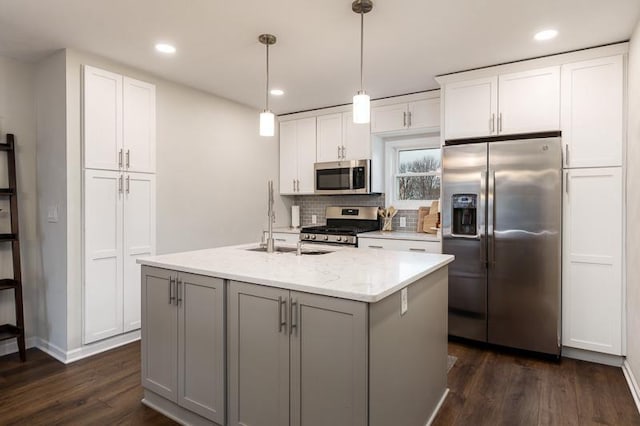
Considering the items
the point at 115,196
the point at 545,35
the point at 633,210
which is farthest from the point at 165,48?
the point at 633,210

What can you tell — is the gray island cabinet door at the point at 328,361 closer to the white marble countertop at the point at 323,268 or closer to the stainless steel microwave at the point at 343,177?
the white marble countertop at the point at 323,268

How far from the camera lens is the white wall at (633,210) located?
2414mm

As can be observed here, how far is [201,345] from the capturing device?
6.57 feet

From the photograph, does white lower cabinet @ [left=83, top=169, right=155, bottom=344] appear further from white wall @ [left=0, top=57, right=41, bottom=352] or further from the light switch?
white wall @ [left=0, top=57, right=41, bottom=352]

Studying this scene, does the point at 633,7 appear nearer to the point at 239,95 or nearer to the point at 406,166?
the point at 406,166

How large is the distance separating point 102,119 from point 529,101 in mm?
3569

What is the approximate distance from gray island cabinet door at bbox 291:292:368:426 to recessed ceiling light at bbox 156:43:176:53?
7.59 ft

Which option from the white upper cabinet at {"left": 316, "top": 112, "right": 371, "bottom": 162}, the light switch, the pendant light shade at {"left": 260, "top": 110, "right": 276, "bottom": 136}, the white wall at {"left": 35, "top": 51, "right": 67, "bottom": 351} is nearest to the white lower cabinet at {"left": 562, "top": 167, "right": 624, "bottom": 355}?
the white upper cabinet at {"left": 316, "top": 112, "right": 371, "bottom": 162}

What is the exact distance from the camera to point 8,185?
3.07 meters

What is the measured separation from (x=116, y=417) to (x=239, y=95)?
10.5 ft

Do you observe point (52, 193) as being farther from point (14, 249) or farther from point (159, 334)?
point (159, 334)

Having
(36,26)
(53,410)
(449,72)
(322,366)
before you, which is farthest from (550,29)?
(53,410)

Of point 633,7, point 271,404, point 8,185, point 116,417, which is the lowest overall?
point 116,417

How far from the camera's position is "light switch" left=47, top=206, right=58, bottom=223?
3.01 m
